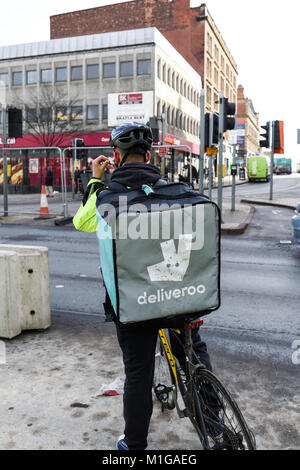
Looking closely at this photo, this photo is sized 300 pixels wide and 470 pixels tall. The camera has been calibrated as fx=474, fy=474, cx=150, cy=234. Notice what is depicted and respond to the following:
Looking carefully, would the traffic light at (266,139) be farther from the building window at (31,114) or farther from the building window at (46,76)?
the building window at (46,76)

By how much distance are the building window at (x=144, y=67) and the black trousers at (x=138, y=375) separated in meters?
41.4

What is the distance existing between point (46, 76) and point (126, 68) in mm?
8371

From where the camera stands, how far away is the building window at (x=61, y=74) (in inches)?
1745

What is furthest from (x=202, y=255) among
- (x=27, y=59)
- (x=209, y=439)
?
(x=27, y=59)

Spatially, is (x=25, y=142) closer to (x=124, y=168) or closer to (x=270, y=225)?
(x=270, y=225)

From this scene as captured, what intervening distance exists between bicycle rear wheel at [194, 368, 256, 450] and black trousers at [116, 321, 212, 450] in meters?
0.29

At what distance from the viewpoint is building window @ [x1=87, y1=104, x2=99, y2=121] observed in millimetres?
42844

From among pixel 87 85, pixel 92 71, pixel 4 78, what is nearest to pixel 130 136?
pixel 87 85

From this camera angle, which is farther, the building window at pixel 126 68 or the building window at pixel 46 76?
the building window at pixel 46 76

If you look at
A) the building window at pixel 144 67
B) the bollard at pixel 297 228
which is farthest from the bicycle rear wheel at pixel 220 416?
the building window at pixel 144 67

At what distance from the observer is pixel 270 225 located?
1498cm

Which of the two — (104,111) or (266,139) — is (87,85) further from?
(266,139)

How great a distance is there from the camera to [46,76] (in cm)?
4516
